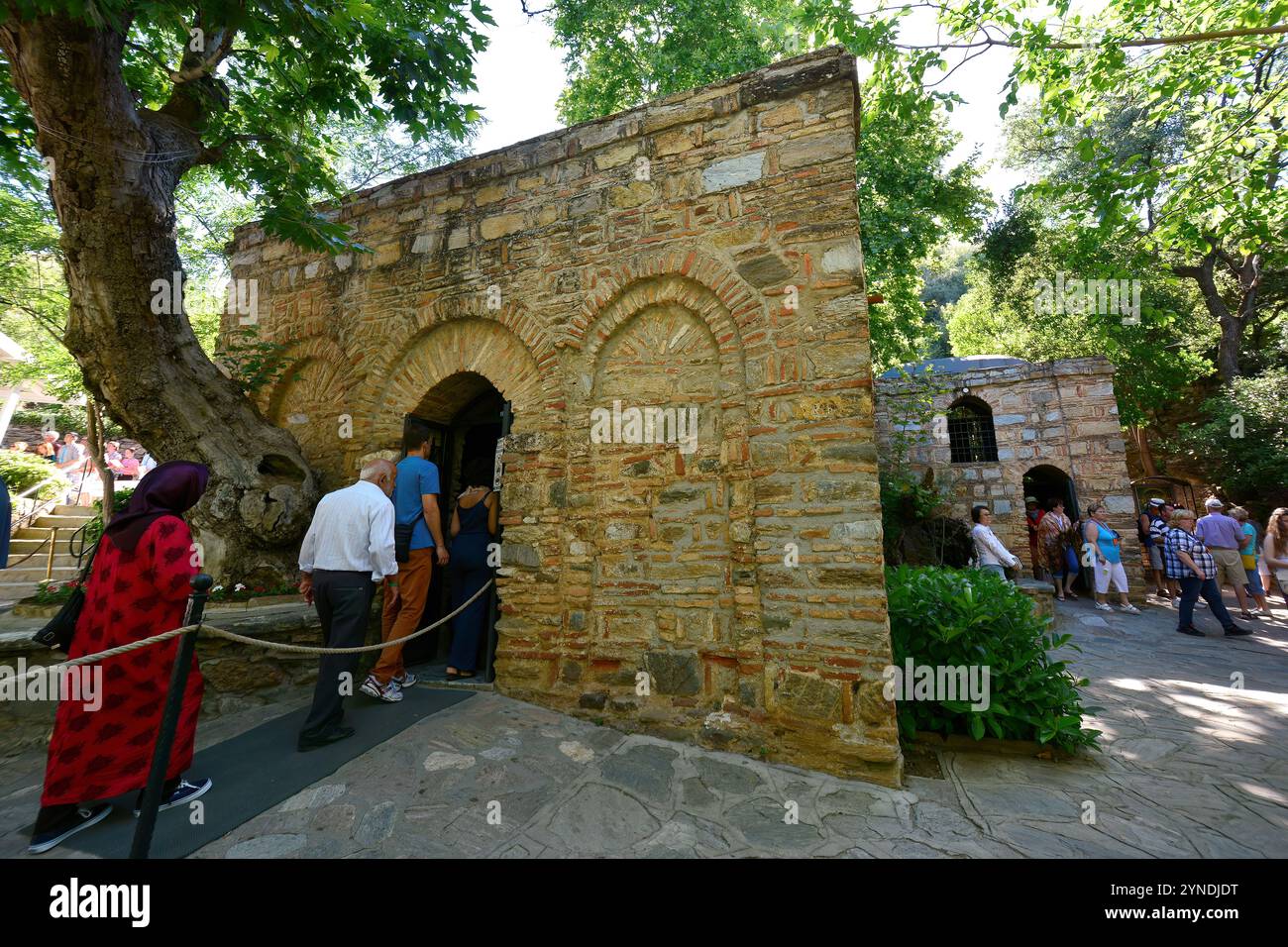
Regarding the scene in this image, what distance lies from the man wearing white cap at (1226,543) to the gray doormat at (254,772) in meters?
9.69

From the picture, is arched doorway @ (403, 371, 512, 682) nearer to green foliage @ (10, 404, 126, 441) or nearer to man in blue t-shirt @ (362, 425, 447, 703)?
man in blue t-shirt @ (362, 425, 447, 703)

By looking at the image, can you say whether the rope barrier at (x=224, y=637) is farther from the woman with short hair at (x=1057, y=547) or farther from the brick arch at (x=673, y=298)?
the woman with short hair at (x=1057, y=547)

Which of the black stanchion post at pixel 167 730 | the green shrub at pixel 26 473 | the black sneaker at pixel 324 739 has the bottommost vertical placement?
the black sneaker at pixel 324 739

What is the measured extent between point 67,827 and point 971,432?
13.3 m

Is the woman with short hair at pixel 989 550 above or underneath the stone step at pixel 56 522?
underneath

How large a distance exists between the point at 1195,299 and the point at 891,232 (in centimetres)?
1377

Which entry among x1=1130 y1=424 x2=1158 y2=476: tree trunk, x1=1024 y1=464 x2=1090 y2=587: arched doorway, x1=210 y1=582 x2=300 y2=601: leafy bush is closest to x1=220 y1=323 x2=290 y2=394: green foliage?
x1=210 y1=582 x2=300 y2=601: leafy bush

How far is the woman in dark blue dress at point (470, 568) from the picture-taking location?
4.17 metres

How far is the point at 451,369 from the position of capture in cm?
461

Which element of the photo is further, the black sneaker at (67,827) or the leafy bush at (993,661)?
the leafy bush at (993,661)

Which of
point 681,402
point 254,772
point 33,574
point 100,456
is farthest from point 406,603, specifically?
point 33,574

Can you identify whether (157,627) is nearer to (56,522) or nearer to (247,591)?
(247,591)

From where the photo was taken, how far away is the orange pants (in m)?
→ 3.85

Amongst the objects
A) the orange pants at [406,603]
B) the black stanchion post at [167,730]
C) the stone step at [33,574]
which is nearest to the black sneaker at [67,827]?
the black stanchion post at [167,730]
